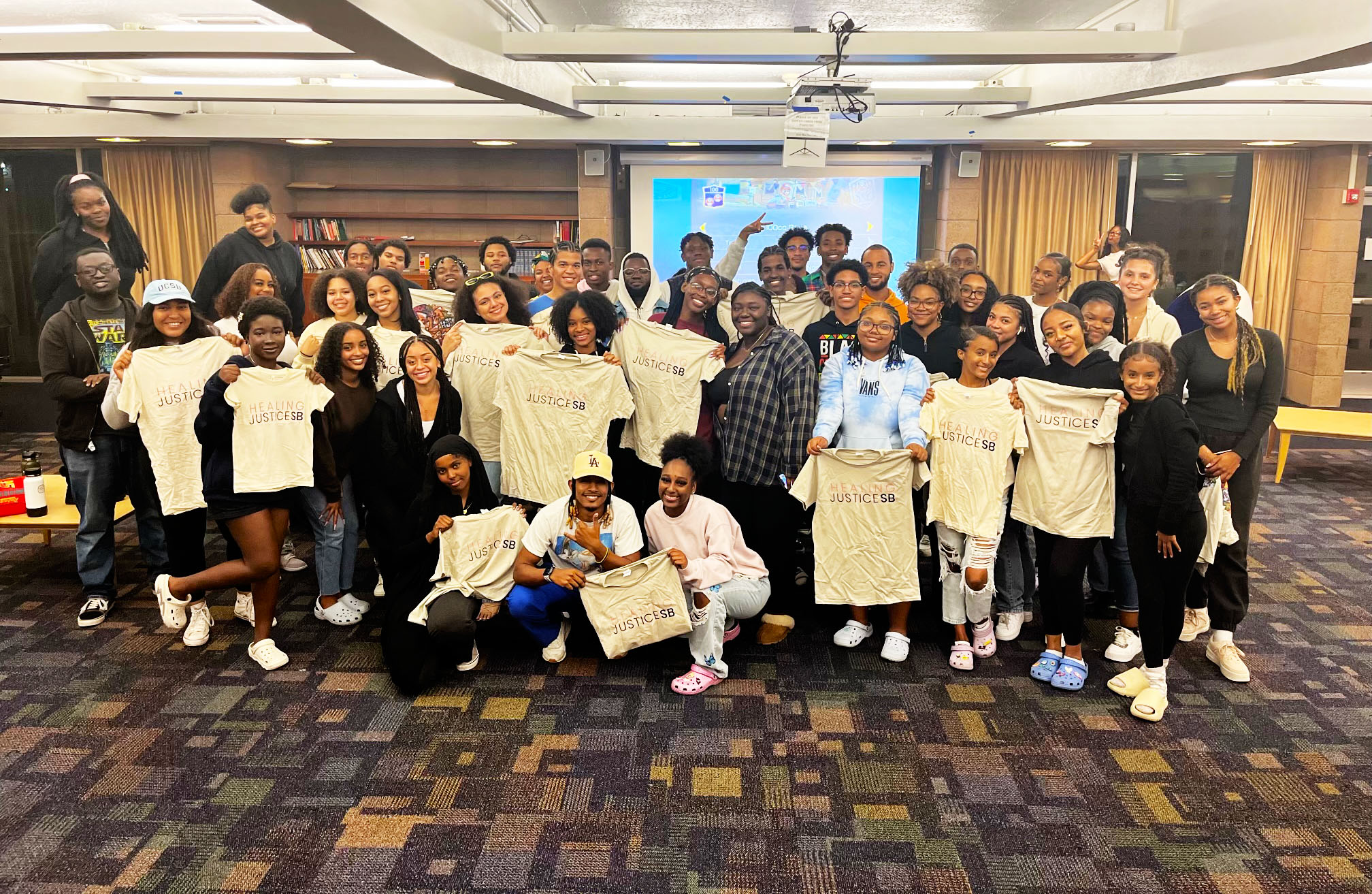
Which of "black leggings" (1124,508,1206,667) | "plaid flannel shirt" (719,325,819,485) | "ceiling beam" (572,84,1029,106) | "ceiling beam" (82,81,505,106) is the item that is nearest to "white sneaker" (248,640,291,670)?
"plaid flannel shirt" (719,325,819,485)

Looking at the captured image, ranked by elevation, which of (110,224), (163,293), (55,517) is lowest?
(55,517)

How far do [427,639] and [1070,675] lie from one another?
2561 millimetres

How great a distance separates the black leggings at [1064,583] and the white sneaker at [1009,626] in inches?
12.3

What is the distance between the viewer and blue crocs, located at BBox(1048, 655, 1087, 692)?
384 centimetres

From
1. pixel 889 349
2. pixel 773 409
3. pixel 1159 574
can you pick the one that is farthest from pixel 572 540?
pixel 1159 574

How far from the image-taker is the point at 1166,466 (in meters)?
3.49

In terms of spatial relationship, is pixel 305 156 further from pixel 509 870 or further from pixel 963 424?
pixel 509 870

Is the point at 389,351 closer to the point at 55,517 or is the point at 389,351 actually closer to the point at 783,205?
the point at 55,517

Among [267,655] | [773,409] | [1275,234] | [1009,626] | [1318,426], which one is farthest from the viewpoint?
[1275,234]

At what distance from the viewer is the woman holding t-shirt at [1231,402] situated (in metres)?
3.79

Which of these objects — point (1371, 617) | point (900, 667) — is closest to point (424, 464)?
point (900, 667)

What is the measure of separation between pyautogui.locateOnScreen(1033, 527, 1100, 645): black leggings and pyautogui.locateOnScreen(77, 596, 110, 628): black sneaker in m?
4.19

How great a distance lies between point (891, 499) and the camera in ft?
13.1

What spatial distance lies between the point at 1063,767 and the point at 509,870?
6.17 ft
